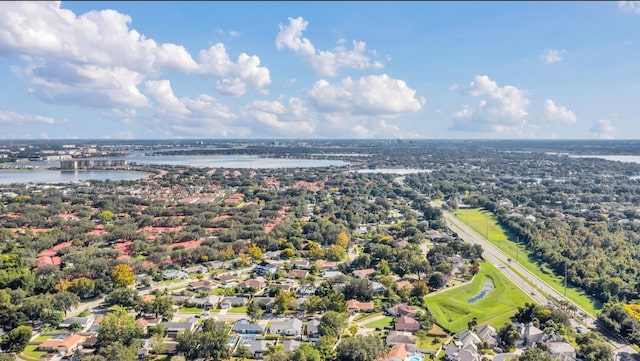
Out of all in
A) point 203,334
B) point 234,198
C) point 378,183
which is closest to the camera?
point 203,334

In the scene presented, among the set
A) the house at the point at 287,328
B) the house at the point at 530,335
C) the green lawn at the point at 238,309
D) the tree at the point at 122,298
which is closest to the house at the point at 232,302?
the green lawn at the point at 238,309

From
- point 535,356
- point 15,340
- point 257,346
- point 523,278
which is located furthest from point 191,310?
point 523,278

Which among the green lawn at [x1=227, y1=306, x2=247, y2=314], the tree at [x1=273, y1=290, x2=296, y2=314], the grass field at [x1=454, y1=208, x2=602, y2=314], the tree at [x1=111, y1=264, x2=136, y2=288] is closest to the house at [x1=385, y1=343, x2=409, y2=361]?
the tree at [x1=273, y1=290, x2=296, y2=314]

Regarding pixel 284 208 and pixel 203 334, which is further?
pixel 284 208

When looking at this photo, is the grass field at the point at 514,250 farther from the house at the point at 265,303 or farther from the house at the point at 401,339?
the house at the point at 265,303

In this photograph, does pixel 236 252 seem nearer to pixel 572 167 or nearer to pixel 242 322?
pixel 242 322

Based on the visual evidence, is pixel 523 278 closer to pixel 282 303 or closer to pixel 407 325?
pixel 407 325

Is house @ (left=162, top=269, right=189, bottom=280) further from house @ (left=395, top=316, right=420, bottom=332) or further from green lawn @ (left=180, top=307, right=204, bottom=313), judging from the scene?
house @ (left=395, top=316, right=420, bottom=332)

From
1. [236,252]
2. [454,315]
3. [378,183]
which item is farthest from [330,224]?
[378,183]
